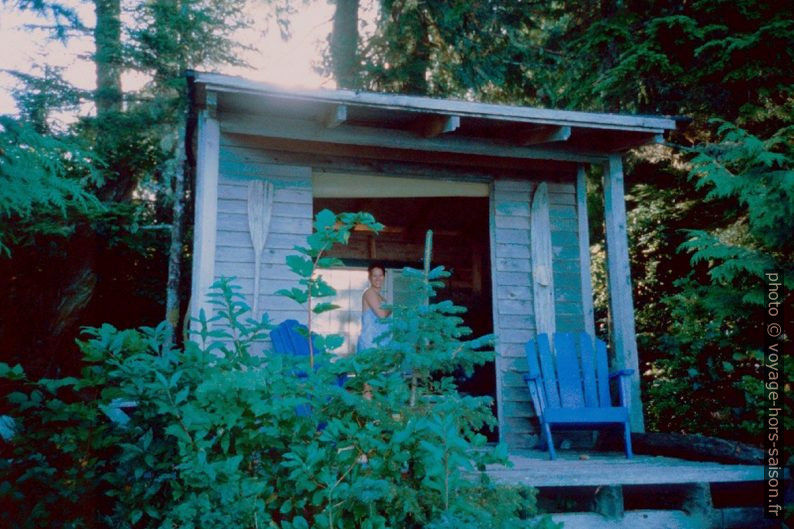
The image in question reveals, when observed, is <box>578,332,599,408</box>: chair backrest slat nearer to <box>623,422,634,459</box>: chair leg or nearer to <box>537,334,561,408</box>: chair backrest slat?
<box>537,334,561,408</box>: chair backrest slat

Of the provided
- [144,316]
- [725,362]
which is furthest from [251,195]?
[144,316]

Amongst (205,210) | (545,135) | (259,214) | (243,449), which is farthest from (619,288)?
(243,449)

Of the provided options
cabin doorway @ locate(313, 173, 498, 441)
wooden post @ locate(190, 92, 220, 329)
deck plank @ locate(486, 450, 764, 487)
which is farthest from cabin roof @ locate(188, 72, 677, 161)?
deck plank @ locate(486, 450, 764, 487)

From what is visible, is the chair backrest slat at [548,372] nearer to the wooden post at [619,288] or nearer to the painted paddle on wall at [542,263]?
the painted paddle on wall at [542,263]

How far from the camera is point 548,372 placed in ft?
17.1

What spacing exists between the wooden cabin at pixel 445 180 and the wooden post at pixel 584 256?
0.5 inches

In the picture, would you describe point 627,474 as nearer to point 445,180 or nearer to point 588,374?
point 588,374

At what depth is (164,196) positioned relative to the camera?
35.9ft

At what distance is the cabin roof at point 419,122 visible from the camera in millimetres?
4527

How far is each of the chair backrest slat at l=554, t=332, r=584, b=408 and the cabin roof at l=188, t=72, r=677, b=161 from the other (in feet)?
5.33

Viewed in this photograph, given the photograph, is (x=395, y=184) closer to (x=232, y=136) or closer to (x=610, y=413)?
(x=232, y=136)

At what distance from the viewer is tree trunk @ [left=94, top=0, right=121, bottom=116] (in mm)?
9414

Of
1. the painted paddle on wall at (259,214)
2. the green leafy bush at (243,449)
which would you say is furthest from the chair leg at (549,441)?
the green leafy bush at (243,449)

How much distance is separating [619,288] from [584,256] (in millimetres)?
587
